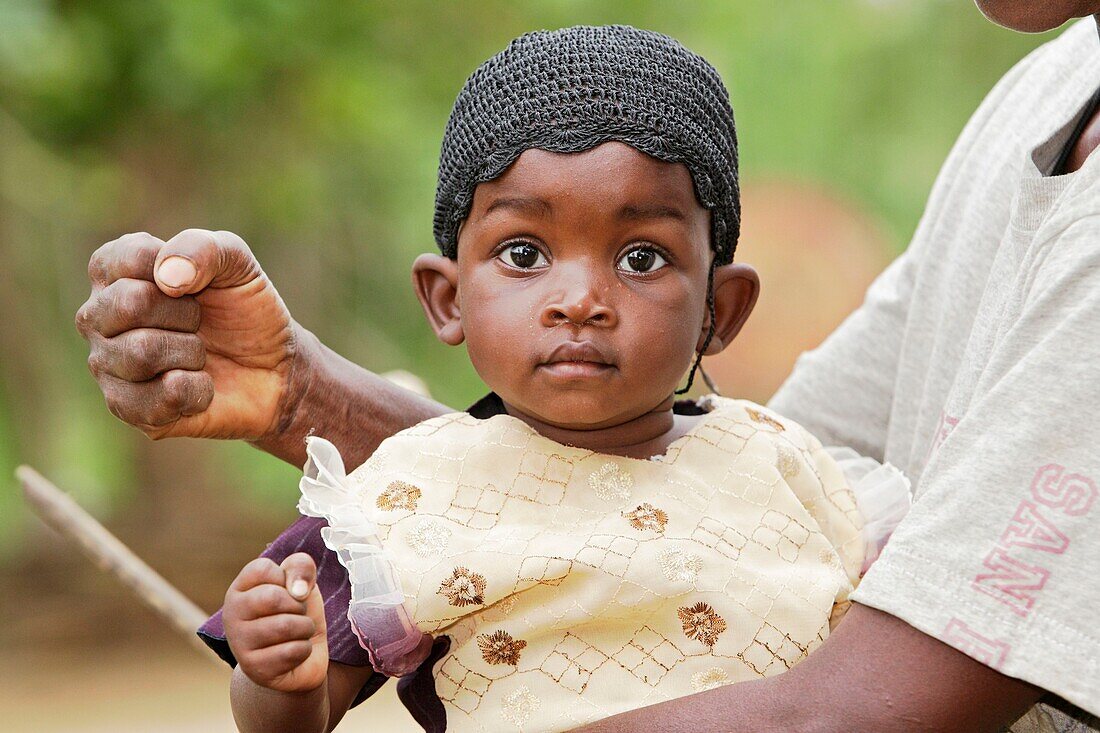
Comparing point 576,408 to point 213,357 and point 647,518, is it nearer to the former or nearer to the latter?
point 647,518

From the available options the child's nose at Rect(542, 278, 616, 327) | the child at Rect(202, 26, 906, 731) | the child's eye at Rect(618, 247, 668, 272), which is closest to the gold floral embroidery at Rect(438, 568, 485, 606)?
the child at Rect(202, 26, 906, 731)

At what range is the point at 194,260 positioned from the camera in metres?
1.72

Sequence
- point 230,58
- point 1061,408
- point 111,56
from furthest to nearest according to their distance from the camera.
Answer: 1. point 111,56
2. point 230,58
3. point 1061,408

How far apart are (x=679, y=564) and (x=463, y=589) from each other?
0.92 ft

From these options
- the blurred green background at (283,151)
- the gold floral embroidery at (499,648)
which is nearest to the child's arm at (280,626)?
the gold floral embroidery at (499,648)

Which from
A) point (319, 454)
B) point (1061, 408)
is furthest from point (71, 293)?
point (1061, 408)

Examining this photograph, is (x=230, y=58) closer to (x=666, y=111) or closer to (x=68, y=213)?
(x=68, y=213)

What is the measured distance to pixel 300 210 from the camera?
627cm

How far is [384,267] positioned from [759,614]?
18.1 ft

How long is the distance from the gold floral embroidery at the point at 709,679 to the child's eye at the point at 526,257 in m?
0.56

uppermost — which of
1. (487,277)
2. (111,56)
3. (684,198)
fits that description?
(684,198)

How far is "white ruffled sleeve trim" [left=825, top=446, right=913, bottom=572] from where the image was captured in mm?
1912

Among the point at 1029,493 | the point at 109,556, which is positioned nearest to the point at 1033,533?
the point at 1029,493

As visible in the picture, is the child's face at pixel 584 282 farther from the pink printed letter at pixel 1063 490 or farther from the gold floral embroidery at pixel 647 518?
the pink printed letter at pixel 1063 490
